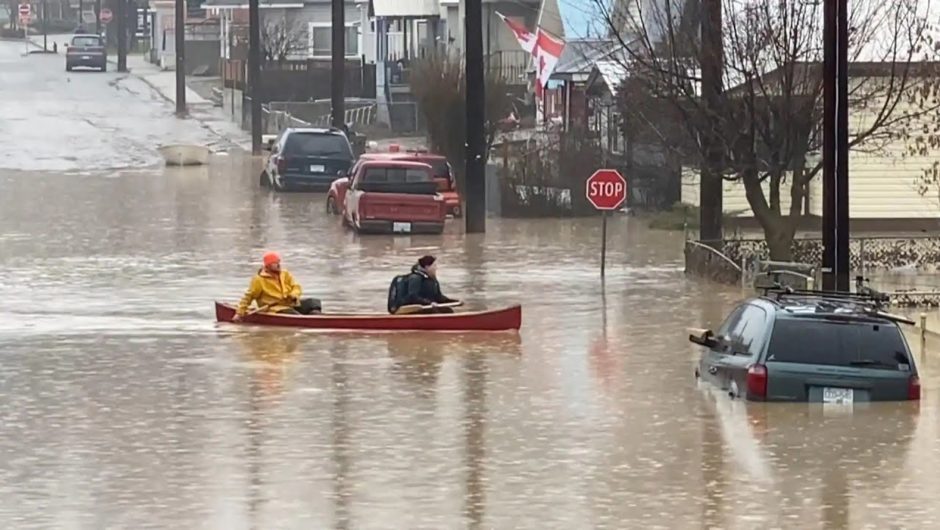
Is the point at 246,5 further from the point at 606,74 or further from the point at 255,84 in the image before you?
the point at 606,74

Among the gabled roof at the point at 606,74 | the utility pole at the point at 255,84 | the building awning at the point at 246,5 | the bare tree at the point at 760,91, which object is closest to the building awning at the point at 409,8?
the building awning at the point at 246,5

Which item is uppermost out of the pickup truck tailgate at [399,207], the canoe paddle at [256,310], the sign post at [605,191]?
the sign post at [605,191]

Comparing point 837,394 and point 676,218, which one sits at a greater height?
point 676,218

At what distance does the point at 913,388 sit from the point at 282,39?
6250 cm

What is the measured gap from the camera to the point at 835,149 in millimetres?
24266

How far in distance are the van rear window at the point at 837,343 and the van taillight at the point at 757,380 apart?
17cm

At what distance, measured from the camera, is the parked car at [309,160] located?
49.2 m

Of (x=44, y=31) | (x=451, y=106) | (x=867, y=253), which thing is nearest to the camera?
(x=867, y=253)

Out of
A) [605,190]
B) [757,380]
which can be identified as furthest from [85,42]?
[757,380]

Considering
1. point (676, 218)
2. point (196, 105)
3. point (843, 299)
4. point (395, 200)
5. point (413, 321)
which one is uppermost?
point (196, 105)

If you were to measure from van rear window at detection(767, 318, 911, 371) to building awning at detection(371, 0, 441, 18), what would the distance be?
58.7 metres

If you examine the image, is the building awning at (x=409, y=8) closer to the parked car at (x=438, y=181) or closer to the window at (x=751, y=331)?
the parked car at (x=438, y=181)

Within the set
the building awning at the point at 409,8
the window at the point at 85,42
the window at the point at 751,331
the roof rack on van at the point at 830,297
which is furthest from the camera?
the window at the point at 85,42

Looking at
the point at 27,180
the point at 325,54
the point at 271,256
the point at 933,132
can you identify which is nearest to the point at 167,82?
the point at 325,54
